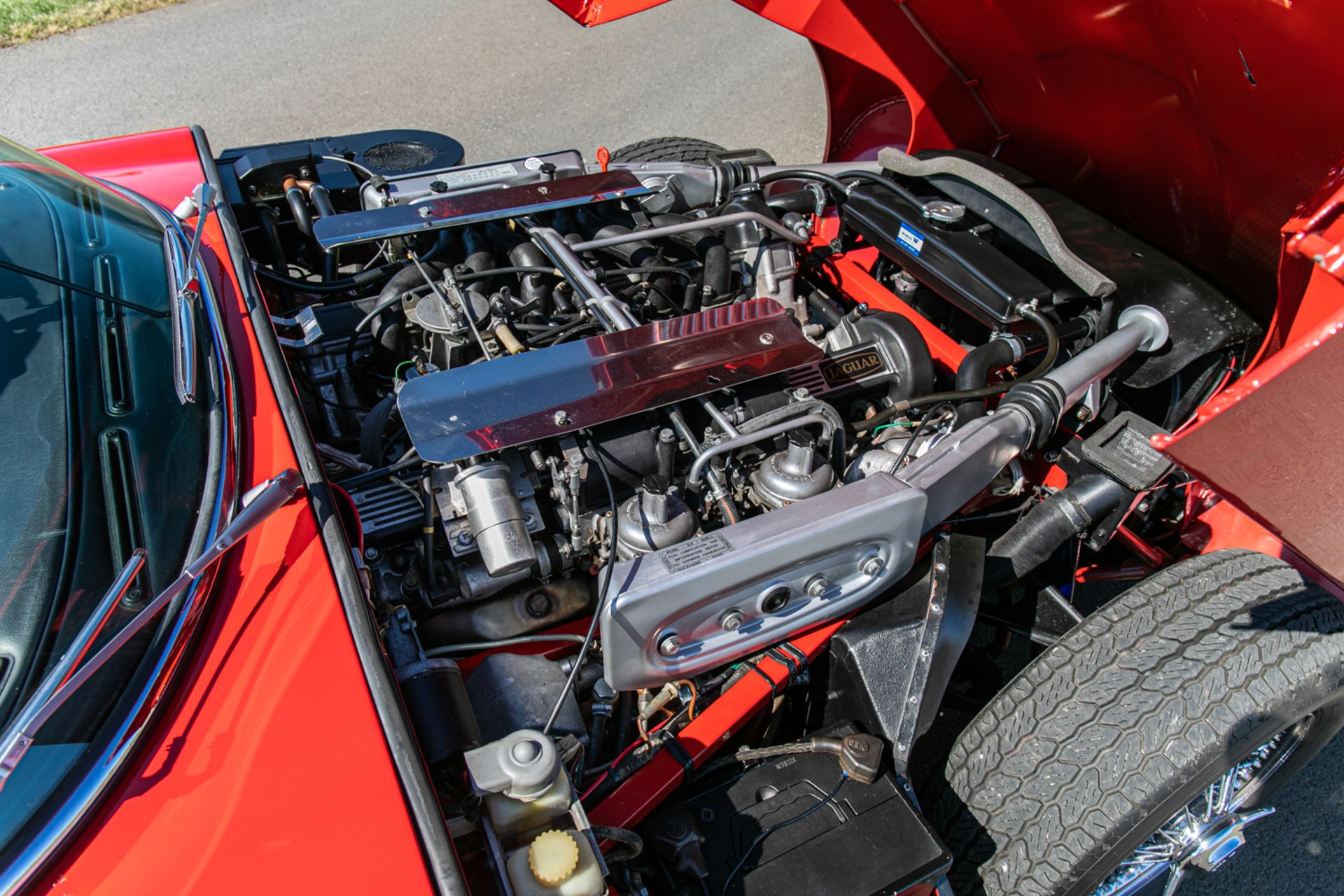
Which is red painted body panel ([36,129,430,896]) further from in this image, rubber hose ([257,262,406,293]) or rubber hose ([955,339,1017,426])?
rubber hose ([955,339,1017,426])

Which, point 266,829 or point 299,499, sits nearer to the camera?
point 266,829

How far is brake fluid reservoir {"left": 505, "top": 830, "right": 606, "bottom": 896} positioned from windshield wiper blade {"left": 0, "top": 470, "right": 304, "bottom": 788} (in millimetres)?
615

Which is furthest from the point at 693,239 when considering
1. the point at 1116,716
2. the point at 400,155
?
the point at 1116,716

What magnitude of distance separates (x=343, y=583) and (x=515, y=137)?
13.6ft

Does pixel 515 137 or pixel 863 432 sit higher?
pixel 515 137

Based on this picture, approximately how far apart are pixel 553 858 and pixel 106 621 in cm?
71

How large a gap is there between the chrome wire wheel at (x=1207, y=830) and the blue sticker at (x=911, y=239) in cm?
140

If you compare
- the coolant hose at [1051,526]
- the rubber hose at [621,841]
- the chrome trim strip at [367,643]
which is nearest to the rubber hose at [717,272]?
the coolant hose at [1051,526]

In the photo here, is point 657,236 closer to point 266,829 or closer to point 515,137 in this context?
point 266,829

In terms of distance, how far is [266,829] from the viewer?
3.80 ft

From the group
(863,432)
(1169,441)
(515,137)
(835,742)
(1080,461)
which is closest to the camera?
(1169,441)

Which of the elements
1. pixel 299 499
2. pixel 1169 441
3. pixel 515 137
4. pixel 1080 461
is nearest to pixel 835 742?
pixel 1169 441

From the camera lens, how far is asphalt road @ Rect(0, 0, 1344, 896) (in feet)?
16.9

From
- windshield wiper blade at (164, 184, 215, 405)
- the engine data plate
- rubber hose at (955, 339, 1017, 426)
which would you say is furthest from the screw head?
windshield wiper blade at (164, 184, 215, 405)
